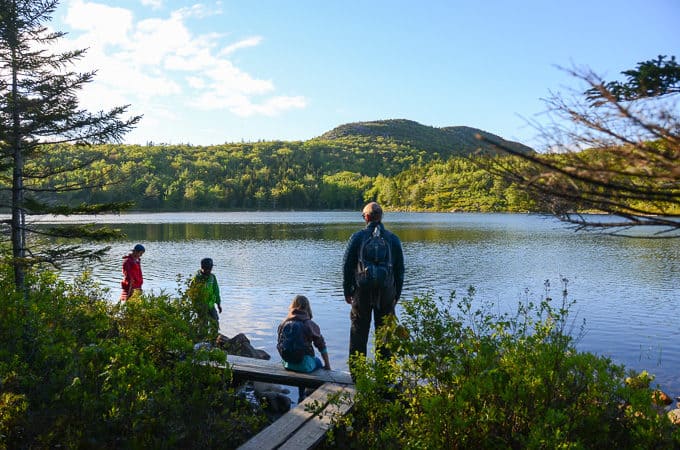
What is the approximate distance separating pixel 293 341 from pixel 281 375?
25.0 inches

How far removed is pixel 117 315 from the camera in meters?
9.77

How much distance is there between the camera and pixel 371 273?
6.74 m

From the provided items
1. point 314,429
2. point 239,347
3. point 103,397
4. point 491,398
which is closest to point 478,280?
point 239,347

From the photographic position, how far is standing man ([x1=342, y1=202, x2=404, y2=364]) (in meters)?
6.79

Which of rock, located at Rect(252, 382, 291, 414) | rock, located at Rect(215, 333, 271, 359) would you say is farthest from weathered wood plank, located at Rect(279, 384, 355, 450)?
rock, located at Rect(215, 333, 271, 359)

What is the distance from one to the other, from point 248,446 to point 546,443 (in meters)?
2.93

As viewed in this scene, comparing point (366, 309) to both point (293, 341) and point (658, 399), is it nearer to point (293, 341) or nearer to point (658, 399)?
point (293, 341)

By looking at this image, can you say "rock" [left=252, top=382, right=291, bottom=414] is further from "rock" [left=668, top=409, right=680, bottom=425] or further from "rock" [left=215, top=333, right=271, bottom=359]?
"rock" [left=668, top=409, right=680, bottom=425]

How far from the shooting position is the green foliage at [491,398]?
440 cm

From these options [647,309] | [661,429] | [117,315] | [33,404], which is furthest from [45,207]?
[647,309]

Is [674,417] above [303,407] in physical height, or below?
below

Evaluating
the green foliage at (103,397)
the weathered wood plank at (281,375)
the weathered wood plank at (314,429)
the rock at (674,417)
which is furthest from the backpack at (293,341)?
the rock at (674,417)

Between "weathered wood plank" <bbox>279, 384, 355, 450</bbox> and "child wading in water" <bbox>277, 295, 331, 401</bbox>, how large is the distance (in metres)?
1.29

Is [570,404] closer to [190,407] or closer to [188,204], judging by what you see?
[190,407]
